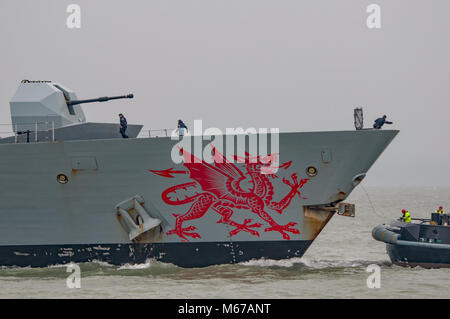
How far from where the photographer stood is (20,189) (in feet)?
62.7

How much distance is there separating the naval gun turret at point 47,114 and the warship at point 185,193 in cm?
197

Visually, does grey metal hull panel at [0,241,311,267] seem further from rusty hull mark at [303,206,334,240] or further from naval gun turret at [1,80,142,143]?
naval gun turret at [1,80,142,143]

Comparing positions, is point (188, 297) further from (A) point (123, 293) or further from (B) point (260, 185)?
(B) point (260, 185)

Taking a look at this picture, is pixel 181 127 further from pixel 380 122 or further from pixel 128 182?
pixel 380 122

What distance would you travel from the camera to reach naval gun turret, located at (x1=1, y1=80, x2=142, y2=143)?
20.9m

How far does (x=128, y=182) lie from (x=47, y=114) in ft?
15.4

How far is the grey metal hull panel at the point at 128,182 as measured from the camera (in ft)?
60.5

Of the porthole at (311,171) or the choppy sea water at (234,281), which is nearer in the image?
the choppy sea water at (234,281)

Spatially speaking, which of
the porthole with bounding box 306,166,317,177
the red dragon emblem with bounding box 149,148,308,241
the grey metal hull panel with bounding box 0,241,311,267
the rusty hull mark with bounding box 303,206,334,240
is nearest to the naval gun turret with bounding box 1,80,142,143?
the red dragon emblem with bounding box 149,148,308,241

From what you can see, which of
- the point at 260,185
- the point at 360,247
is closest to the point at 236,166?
the point at 260,185

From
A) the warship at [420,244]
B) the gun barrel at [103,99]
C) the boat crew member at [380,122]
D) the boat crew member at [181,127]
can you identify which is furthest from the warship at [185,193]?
the gun barrel at [103,99]

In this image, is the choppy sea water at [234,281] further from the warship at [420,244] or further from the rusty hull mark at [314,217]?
the rusty hull mark at [314,217]

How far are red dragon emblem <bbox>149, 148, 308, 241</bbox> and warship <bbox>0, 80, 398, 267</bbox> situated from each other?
0.03 m

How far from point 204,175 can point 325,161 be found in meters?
3.58
